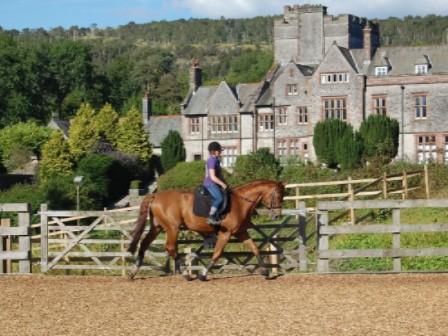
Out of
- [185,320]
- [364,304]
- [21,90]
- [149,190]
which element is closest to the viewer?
[185,320]

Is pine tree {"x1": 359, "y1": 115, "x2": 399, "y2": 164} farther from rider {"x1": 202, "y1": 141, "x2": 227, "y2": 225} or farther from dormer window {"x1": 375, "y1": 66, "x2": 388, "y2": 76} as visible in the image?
rider {"x1": 202, "y1": 141, "x2": 227, "y2": 225}

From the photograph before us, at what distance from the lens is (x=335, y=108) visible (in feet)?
239

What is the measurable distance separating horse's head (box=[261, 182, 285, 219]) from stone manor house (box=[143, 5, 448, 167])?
1875 inches

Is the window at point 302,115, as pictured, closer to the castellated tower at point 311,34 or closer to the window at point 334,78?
the window at point 334,78

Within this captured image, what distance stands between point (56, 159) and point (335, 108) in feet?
67.6

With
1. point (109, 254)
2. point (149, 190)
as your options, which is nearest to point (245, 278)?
point (109, 254)

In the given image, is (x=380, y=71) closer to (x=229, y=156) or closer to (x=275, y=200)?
(x=229, y=156)

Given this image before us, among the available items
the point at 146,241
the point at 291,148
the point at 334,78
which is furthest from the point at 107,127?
the point at 146,241

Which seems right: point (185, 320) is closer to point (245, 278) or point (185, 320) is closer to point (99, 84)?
point (245, 278)

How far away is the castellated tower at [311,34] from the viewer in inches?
3312

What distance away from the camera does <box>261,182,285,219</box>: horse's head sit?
20375 mm

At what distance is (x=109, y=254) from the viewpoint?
21.6m

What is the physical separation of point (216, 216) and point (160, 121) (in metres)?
67.9

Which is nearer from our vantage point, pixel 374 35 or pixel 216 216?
pixel 216 216
